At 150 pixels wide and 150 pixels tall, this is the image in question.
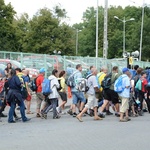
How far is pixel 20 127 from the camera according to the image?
1255 centimetres

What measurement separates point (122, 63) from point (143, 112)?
77.0ft

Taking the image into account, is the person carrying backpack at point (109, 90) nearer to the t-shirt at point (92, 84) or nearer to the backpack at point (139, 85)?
the t-shirt at point (92, 84)

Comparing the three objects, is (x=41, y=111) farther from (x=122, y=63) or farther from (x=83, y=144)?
(x=122, y=63)

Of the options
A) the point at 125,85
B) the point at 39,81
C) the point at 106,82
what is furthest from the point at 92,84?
the point at 39,81

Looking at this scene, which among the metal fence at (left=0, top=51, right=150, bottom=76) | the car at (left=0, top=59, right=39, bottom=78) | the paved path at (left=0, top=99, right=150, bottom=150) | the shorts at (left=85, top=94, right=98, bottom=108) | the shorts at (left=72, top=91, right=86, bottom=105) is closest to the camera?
the paved path at (left=0, top=99, right=150, bottom=150)

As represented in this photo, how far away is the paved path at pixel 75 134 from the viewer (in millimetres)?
9344

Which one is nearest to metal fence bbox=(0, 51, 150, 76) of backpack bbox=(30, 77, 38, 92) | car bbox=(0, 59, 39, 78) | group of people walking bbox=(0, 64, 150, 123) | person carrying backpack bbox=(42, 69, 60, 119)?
car bbox=(0, 59, 39, 78)

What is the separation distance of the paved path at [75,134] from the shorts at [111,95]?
63cm

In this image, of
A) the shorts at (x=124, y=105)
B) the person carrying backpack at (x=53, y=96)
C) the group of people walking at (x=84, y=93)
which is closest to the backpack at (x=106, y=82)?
the group of people walking at (x=84, y=93)

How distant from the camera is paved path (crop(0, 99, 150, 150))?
934 centimetres

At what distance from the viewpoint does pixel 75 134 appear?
36.1ft

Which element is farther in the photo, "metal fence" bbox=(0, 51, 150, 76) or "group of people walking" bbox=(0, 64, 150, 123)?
"metal fence" bbox=(0, 51, 150, 76)

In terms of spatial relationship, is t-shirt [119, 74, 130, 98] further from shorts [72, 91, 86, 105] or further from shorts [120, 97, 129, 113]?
shorts [72, 91, 86, 105]

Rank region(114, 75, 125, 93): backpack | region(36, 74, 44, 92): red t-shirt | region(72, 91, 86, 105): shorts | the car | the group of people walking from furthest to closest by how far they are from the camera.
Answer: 1. the car
2. region(36, 74, 44, 92): red t-shirt
3. region(72, 91, 86, 105): shorts
4. region(114, 75, 125, 93): backpack
5. the group of people walking
